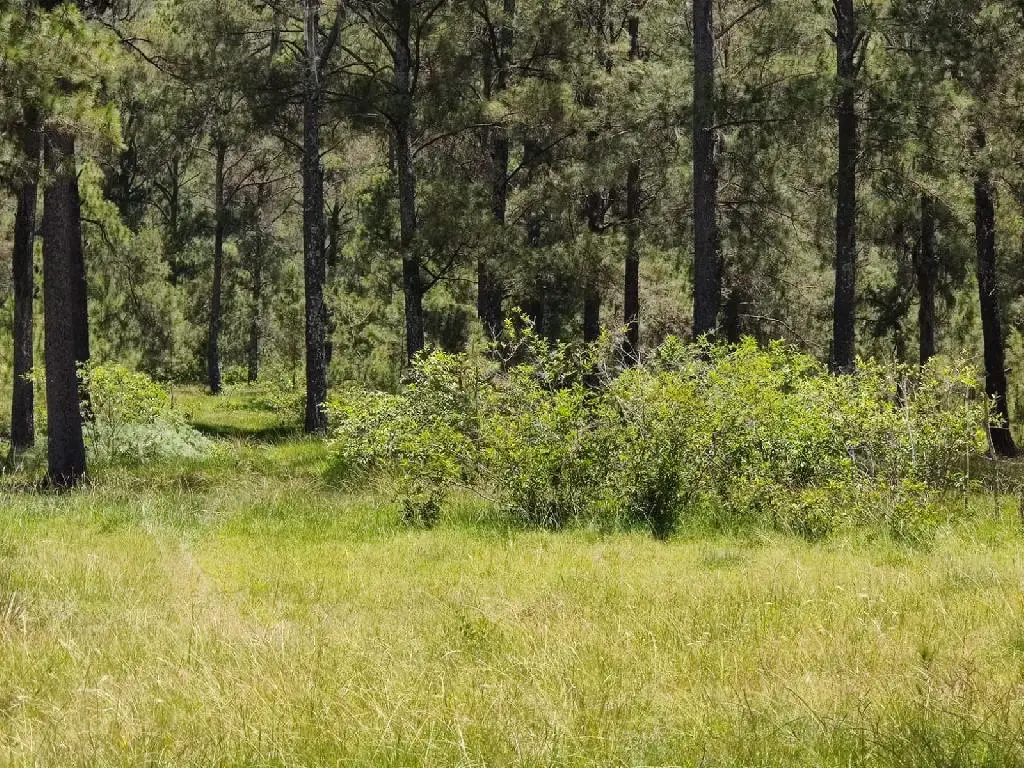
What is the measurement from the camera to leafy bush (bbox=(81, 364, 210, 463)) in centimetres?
1497

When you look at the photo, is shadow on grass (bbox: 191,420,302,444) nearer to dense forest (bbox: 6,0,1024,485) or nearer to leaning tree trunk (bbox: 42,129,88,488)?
dense forest (bbox: 6,0,1024,485)

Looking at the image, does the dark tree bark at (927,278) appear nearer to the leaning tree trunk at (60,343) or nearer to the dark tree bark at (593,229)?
the dark tree bark at (593,229)

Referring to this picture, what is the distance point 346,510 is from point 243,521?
101 centimetres

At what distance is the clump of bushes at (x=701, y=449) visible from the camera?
8227mm

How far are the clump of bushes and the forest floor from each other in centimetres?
75

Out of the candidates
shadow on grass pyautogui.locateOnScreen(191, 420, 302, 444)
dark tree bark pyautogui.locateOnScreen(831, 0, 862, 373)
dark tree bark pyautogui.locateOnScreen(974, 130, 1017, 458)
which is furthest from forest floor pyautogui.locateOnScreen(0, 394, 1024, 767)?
dark tree bark pyautogui.locateOnScreen(974, 130, 1017, 458)

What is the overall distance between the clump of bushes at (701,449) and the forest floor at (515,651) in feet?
2.46

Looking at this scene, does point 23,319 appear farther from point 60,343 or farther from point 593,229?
point 593,229

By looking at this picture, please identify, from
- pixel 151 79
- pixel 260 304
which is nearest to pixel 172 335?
pixel 260 304

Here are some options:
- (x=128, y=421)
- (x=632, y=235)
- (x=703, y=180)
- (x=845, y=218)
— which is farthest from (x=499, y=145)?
(x=128, y=421)

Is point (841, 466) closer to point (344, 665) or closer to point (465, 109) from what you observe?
point (344, 665)

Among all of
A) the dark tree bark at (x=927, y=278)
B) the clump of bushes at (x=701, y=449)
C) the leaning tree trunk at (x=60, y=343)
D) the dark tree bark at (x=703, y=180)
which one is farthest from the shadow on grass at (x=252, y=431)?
the dark tree bark at (x=927, y=278)

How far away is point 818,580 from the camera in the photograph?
18.5 ft

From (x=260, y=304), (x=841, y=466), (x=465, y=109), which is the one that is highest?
(x=465, y=109)
